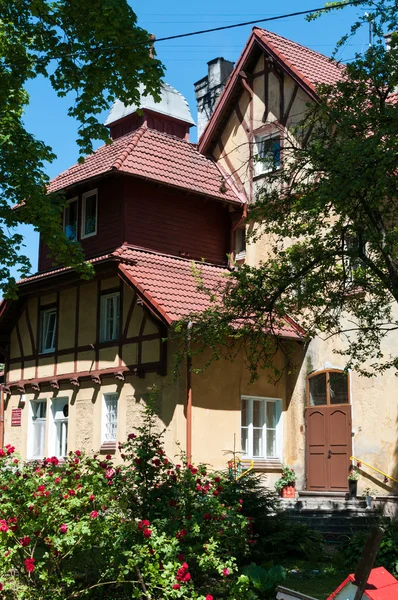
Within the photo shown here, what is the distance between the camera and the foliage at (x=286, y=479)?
64.5ft

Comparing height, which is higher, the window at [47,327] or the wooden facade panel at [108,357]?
the window at [47,327]

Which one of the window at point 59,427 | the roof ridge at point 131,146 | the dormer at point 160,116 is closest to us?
the roof ridge at point 131,146

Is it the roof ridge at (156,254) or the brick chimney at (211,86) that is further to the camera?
the brick chimney at (211,86)

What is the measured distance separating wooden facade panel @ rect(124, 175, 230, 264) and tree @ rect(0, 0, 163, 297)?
4466 mm

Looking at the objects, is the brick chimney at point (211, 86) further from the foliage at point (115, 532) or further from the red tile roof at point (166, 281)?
the foliage at point (115, 532)

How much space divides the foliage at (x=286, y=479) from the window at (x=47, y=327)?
749 cm

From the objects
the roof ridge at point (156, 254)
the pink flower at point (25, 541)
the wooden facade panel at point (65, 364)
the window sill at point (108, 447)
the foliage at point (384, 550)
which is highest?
the roof ridge at point (156, 254)

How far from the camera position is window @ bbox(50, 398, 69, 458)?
70.8 feet

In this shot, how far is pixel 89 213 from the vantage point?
22.1 metres

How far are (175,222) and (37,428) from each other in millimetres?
7036

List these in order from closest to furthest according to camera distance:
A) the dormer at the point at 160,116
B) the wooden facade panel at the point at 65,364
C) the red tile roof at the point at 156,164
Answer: the red tile roof at the point at 156,164
the wooden facade panel at the point at 65,364
the dormer at the point at 160,116

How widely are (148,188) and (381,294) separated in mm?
9729

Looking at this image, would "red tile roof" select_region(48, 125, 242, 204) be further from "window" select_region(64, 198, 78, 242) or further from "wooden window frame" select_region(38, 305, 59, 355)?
"wooden window frame" select_region(38, 305, 59, 355)

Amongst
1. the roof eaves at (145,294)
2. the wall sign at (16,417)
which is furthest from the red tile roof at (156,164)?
the wall sign at (16,417)
